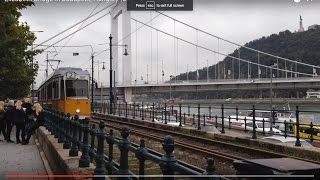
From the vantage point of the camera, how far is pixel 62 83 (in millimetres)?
26062

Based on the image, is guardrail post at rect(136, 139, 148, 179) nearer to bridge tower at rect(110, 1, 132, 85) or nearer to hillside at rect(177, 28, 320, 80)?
bridge tower at rect(110, 1, 132, 85)

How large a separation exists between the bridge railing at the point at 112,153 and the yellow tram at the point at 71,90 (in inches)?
574

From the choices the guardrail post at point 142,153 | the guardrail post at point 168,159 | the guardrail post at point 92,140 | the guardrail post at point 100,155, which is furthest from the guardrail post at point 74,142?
the guardrail post at point 168,159

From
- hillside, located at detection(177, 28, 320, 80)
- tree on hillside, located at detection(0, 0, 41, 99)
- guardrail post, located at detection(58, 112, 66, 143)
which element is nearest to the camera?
guardrail post, located at detection(58, 112, 66, 143)

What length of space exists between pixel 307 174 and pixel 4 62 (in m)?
26.0

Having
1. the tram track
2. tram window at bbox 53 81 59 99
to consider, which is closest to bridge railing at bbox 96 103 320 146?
the tram track

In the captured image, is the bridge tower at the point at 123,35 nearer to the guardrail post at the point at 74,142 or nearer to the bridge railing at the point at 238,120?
the bridge railing at the point at 238,120

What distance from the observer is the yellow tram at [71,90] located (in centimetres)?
2605

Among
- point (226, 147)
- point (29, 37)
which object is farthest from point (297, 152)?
point (29, 37)

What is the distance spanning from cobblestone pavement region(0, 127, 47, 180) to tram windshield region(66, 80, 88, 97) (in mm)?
→ 9358

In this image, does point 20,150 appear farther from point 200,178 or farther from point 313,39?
point 313,39

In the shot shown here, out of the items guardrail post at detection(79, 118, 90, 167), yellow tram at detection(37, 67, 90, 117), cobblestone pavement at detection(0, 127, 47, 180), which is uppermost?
yellow tram at detection(37, 67, 90, 117)

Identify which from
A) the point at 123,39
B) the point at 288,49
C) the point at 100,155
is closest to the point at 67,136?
the point at 100,155

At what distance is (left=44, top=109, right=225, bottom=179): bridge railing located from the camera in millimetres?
3877
